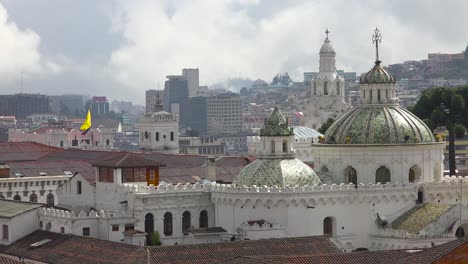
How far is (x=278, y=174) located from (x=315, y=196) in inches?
103

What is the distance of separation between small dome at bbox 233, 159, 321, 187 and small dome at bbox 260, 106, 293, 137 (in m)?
1.66

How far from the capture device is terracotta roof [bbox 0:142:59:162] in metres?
141

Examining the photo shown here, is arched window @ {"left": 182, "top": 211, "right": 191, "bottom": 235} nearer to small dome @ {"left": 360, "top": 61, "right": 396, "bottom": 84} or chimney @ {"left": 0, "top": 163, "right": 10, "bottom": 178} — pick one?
small dome @ {"left": 360, "top": 61, "right": 396, "bottom": 84}

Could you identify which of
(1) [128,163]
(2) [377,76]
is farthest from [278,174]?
(2) [377,76]

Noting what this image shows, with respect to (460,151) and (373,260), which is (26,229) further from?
(460,151)

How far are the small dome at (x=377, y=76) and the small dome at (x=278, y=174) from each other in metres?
8.54

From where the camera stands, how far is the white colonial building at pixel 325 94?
167 m

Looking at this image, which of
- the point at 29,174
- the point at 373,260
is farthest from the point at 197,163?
the point at 373,260

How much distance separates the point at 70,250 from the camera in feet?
288

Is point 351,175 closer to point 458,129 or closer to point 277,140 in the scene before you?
point 277,140

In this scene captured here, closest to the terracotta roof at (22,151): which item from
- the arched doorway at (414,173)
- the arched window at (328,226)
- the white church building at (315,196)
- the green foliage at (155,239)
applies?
the white church building at (315,196)

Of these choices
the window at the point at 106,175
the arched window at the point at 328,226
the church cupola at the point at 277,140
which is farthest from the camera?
the window at the point at 106,175

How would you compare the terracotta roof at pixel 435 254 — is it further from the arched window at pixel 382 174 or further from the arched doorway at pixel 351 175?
the arched doorway at pixel 351 175

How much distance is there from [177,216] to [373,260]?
21.5 metres
